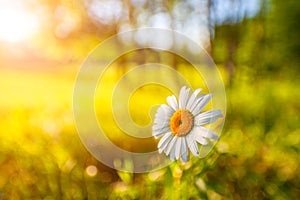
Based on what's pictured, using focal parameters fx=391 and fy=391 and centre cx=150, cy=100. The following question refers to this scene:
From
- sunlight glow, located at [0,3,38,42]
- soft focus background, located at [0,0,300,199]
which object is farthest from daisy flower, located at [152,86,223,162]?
sunlight glow, located at [0,3,38,42]

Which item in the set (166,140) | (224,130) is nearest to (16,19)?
(224,130)

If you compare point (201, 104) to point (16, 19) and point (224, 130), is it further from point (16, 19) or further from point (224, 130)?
point (16, 19)

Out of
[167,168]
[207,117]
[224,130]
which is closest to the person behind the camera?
[207,117]

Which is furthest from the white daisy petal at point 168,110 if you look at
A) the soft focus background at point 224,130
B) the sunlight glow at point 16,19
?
the sunlight glow at point 16,19

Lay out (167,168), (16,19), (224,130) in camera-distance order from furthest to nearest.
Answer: (16,19), (224,130), (167,168)

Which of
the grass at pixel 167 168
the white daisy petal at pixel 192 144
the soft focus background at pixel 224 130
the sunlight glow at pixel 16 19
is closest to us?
the white daisy petal at pixel 192 144

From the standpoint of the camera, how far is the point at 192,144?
2.17 ft

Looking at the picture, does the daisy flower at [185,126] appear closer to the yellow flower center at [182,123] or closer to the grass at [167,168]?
the yellow flower center at [182,123]

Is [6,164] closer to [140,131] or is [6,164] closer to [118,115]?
[140,131]

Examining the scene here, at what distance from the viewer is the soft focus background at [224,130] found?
109 centimetres

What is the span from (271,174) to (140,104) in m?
1.59

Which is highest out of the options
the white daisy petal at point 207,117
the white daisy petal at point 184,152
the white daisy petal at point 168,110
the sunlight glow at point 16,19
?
the sunlight glow at point 16,19

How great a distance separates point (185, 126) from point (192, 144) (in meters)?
0.04

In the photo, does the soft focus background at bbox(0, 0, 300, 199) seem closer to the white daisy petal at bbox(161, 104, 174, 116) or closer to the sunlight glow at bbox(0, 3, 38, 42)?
the sunlight glow at bbox(0, 3, 38, 42)
